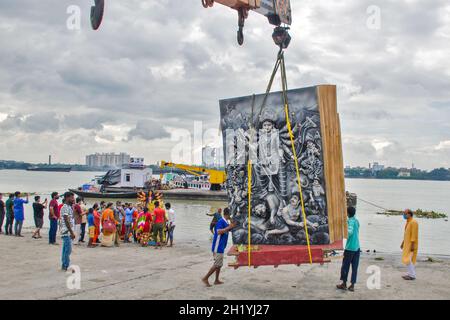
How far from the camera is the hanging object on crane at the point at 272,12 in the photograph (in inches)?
344

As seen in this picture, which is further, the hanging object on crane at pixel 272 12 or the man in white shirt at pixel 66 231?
the man in white shirt at pixel 66 231

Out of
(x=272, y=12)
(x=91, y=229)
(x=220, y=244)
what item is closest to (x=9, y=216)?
(x=91, y=229)

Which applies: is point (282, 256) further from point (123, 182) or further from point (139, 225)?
point (123, 182)

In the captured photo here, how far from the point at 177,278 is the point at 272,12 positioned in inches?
248

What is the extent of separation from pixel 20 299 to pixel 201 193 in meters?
55.7

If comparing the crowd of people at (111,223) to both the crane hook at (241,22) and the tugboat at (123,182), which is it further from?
the tugboat at (123,182)

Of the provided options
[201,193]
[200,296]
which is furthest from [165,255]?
[201,193]

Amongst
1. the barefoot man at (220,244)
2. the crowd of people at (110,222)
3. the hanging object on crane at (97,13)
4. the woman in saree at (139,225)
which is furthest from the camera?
the woman in saree at (139,225)

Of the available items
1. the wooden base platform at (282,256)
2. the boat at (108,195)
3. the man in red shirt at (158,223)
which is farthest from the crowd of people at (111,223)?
the boat at (108,195)

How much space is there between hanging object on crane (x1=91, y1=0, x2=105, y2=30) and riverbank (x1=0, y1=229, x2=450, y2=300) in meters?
5.15

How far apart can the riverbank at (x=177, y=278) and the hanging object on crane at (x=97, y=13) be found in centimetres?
515

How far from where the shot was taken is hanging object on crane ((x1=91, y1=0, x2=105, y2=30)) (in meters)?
6.34
